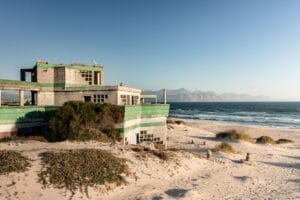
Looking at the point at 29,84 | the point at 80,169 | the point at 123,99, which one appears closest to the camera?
the point at 80,169

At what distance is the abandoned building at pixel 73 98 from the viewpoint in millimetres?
26578

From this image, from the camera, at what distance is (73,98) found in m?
30.0

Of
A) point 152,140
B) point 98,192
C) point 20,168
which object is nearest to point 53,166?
point 20,168

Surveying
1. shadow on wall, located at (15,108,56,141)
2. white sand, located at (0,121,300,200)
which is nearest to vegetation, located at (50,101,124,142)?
shadow on wall, located at (15,108,56,141)

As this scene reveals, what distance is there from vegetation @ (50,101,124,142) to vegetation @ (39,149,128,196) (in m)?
5.57

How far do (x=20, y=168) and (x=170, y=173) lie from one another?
9.40 meters

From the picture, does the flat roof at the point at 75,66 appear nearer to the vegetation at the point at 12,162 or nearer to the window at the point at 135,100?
the window at the point at 135,100

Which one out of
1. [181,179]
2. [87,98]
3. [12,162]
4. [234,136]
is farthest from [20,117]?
[234,136]

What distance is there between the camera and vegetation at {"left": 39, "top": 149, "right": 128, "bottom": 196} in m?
16.1

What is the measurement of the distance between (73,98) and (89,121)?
17.8 feet

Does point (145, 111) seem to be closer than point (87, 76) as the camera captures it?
Yes

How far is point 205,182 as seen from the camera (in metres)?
20.0

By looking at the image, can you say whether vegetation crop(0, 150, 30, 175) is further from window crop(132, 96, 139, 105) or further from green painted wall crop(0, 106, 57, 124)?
window crop(132, 96, 139, 105)

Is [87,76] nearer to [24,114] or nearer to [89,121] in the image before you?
[24,114]
